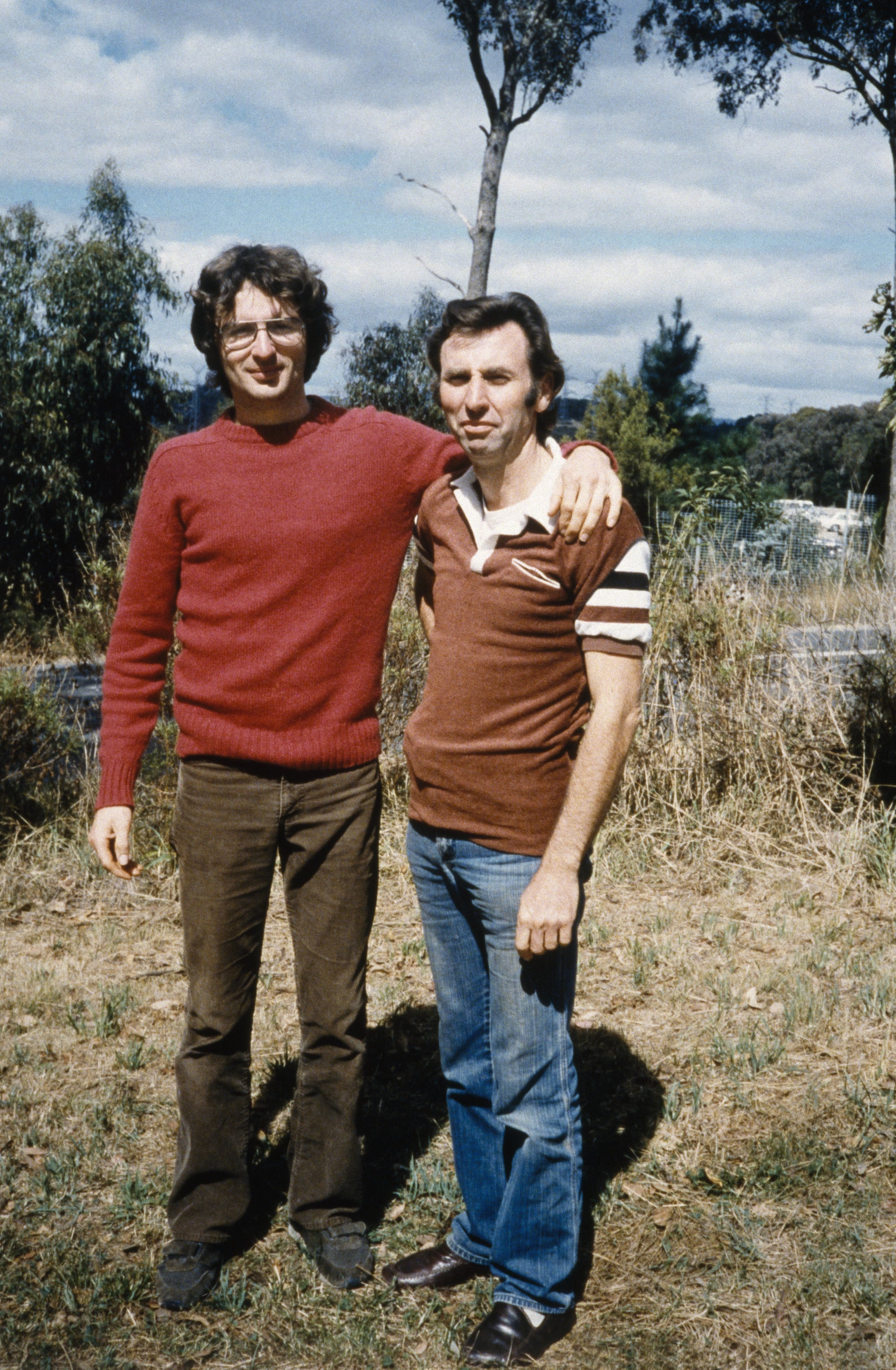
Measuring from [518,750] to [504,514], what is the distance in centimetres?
48

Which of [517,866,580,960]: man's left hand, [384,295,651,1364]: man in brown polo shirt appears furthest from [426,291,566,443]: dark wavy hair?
[517,866,580,960]: man's left hand

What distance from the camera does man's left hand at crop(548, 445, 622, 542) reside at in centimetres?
225

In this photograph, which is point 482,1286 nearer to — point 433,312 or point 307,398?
point 307,398

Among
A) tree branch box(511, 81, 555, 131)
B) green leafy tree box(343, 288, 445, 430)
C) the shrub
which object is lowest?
the shrub

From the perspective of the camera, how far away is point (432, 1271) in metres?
2.86

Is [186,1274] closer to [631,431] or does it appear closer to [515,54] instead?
[515,54]

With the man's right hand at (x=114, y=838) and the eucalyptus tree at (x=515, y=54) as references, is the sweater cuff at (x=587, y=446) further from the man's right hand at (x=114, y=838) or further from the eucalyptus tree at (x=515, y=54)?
the eucalyptus tree at (x=515, y=54)

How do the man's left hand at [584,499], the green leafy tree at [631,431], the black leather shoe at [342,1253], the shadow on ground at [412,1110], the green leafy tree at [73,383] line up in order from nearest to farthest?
the man's left hand at [584,499]
the black leather shoe at [342,1253]
the shadow on ground at [412,1110]
the green leafy tree at [73,383]
the green leafy tree at [631,431]

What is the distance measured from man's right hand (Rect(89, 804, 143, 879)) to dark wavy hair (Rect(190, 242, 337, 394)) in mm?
1087

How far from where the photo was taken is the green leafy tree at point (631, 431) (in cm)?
3472

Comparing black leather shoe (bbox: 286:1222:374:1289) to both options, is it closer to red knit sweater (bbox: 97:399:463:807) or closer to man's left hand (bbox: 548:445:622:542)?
red knit sweater (bbox: 97:399:463:807)

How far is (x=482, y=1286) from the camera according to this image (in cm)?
285

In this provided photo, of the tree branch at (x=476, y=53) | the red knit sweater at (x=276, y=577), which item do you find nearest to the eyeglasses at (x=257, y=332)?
the red knit sweater at (x=276, y=577)

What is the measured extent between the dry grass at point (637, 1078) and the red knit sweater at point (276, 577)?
1.26m
